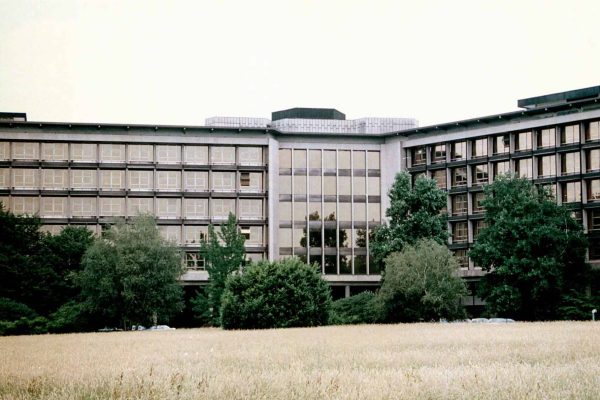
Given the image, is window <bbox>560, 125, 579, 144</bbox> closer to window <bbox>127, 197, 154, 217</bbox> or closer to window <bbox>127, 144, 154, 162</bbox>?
window <bbox>127, 144, 154, 162</bbox>

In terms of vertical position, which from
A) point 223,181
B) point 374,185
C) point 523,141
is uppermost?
point 523,141

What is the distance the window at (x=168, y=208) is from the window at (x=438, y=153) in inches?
1279

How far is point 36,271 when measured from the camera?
9106cm

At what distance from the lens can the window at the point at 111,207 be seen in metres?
115

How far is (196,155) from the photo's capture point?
117 meters

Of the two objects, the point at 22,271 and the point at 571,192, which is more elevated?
the point at 571,192

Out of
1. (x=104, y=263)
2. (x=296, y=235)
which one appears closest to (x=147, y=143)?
(x=296, y=235)

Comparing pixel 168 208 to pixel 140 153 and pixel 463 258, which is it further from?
pixel 463 258

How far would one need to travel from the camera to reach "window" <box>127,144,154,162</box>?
116250 mm

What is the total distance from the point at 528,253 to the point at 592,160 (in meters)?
22.7

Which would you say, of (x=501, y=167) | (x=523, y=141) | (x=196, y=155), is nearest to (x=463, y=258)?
(x=501, y=167)

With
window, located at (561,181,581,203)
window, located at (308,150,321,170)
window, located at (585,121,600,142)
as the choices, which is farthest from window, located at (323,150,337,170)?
window, located at (585,121,600,142)

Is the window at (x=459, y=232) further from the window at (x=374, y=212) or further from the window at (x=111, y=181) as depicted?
the window at (x=111, y=181)

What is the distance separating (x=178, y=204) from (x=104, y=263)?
35.6 m
